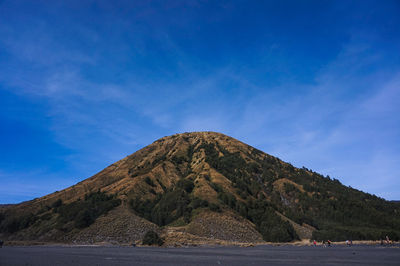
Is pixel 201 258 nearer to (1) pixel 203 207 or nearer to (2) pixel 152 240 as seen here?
(2) pixel 152 240

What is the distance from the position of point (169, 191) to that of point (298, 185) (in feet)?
243

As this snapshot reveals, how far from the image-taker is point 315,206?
425 ft

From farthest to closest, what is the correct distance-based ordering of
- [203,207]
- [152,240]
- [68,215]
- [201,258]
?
[203,207] → [68,215] → [152,240] → [201,258]

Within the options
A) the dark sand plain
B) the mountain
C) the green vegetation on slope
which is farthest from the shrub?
the dark sand plain

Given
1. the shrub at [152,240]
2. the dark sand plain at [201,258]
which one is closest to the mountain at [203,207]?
the shrub at [152,240]

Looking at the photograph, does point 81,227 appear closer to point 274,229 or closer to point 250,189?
point 274,229

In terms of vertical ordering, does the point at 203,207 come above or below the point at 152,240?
above

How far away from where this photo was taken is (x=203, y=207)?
96375 mm

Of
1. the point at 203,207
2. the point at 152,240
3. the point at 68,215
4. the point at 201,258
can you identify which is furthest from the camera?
the point at 203,207

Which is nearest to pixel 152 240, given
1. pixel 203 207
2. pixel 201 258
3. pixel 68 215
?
pixel 203 207

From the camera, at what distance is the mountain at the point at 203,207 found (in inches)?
3305

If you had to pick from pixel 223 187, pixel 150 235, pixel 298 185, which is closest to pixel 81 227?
pixel 150 235

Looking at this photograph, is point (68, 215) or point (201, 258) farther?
point (68, 215)

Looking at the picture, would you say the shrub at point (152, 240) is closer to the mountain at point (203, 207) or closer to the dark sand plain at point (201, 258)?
the mountain at point (203, 207)
